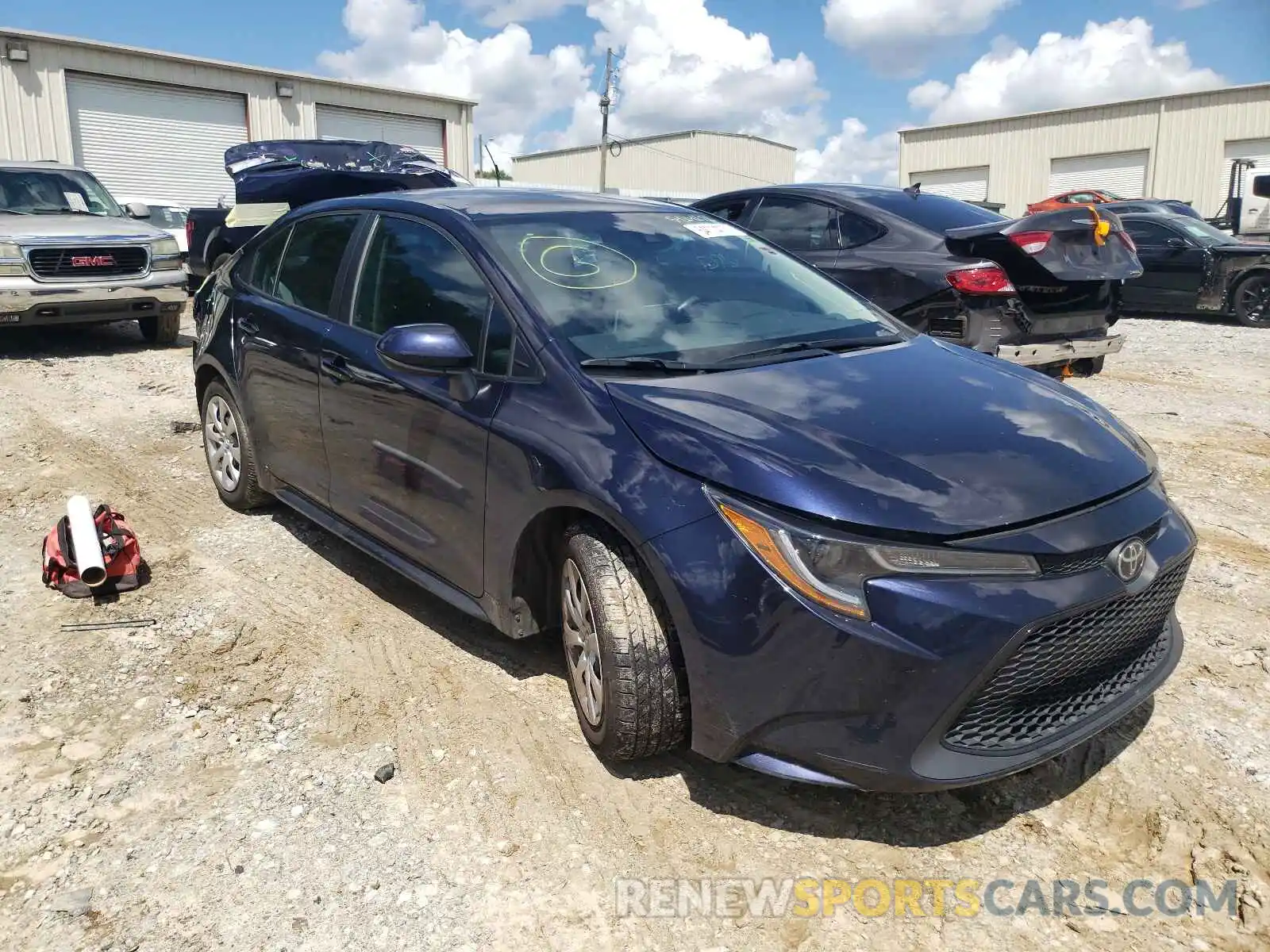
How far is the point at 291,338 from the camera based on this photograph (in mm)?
4219

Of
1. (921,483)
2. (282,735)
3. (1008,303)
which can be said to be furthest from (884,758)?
(1008,303)

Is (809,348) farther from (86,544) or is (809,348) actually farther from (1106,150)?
(1106,150)

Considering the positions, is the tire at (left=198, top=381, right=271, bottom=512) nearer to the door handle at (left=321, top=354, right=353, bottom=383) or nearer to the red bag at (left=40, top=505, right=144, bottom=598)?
the red bag at (left=40, top=505, right=144, bottom=598)

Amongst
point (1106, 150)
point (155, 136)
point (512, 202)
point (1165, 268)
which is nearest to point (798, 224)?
point (512, 202)

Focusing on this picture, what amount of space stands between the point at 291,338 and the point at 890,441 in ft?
8.91

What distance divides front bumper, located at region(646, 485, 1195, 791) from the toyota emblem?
0.08 feet

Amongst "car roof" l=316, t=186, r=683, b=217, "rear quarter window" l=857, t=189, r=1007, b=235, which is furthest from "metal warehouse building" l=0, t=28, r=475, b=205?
"car roof" l=316, t=186, r=683, b=217

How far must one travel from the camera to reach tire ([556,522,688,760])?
2.62 metres

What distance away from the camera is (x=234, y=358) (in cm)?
477

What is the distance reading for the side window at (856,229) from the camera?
6.71 metres

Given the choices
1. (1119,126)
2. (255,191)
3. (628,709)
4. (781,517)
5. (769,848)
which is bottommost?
(769,848)

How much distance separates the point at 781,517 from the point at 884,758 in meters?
0.61

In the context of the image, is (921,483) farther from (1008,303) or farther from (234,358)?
(1008,303)

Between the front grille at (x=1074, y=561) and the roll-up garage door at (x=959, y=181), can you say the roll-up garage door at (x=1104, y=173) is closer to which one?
the roll-up garage door at (x=959, y=181)
